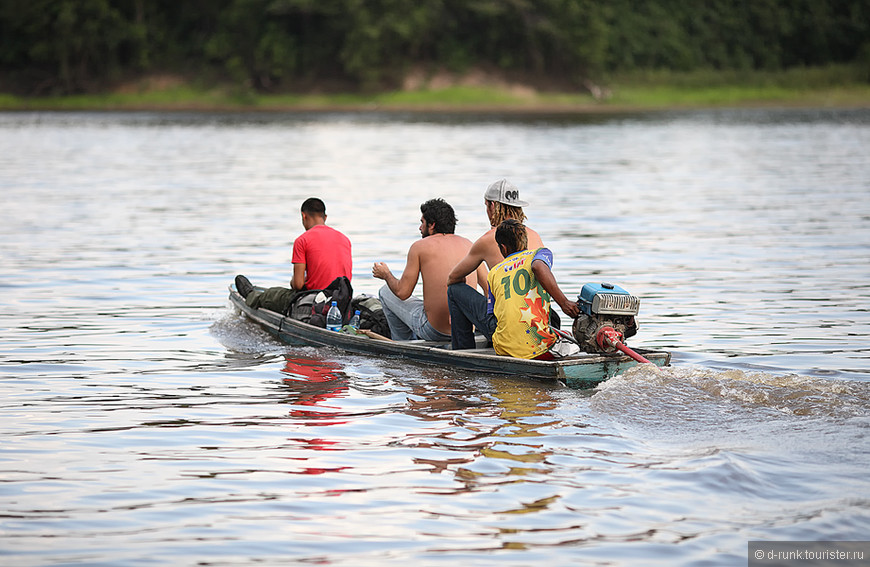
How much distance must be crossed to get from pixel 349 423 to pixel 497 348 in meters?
1.70

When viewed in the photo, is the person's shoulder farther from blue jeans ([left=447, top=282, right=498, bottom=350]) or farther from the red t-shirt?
the red t-shirt

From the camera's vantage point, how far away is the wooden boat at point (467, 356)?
8.81 meters

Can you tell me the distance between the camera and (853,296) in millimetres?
13258

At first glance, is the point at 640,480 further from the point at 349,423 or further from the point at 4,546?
the point at 4,546

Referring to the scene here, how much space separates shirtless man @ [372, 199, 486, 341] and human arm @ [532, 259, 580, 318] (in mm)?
979

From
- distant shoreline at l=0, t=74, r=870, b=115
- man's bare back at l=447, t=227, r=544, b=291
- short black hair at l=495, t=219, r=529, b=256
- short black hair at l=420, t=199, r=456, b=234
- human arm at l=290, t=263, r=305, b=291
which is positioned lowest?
human arm at l=290, t=263, r=305, b=291

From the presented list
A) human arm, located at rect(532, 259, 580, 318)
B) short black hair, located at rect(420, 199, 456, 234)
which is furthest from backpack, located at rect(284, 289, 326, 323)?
human arm, located at rect(532, 259, 580, 318)

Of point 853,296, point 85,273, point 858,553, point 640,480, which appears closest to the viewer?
point 858,553

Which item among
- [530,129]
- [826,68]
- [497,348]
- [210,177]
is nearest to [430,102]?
[530,129]

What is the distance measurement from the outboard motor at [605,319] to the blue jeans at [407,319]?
1.76 meters

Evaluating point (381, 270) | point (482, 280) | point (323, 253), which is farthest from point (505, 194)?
point (323, 253)

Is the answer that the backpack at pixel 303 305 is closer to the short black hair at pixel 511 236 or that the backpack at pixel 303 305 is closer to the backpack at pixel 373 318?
the backpack at pixel 373 318

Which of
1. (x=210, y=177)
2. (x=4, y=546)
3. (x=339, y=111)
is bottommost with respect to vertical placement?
(x=4, y=546)

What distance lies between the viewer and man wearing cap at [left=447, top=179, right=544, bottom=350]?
9.34 meters
